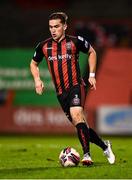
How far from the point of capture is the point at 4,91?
24.2 meters

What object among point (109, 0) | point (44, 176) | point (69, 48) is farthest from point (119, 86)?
point (44, 176)

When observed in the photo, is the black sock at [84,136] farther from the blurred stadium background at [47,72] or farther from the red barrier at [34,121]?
the red barrier at [34,121]

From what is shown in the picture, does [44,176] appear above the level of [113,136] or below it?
above

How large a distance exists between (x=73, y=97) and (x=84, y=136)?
58cm

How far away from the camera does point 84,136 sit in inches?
401

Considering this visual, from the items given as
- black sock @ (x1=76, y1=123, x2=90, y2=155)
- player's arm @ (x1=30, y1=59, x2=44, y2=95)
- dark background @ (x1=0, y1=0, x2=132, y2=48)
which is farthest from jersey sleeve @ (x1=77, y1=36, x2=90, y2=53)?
dark background @ (x1=0, y1=0, x2=132, y2=48)

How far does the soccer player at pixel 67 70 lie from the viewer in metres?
10.3

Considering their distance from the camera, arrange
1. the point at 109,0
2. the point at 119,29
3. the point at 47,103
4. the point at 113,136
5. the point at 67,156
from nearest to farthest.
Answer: the point at 67,156, the point at 113,136, the point at 47,103, the point at 119,29, the point at 109,0

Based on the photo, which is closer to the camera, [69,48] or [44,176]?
[44,176]

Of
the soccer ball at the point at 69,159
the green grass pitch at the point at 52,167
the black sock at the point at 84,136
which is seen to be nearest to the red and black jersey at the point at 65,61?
the black sock at the point at 84,136

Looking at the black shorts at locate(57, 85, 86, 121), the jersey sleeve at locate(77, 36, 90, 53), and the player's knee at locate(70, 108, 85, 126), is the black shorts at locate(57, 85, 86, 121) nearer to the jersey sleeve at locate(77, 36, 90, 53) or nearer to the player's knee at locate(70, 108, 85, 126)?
the player's knee at locate(70, 108, 85, 126)

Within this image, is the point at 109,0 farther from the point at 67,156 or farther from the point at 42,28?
the point at 67,156

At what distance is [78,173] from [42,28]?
19609 millimetres

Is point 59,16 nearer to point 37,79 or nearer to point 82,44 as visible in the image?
point 82,44
